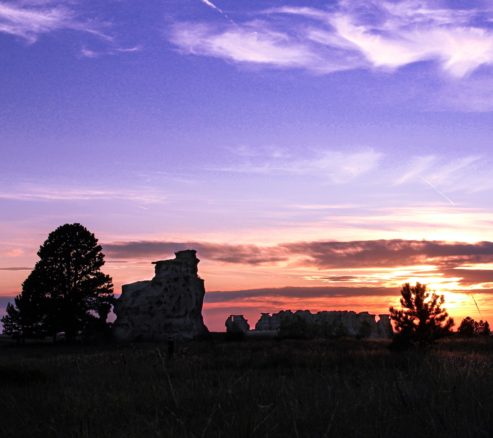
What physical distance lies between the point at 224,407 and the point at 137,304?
4133 cm

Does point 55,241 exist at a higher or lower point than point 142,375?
higher

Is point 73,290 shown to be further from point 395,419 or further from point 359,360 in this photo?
point 395,419

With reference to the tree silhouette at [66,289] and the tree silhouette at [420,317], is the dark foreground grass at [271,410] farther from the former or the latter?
the tree silhouette at [66,289]

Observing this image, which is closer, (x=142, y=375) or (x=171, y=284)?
(x=142, y=375)

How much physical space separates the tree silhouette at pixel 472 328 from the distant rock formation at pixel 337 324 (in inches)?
344

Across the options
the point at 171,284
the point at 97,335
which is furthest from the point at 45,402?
the point at 171,284

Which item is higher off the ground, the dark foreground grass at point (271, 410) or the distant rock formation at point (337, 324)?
the dark foreground grass at point (271, 410)

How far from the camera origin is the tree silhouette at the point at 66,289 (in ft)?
140

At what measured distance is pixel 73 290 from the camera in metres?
43.2

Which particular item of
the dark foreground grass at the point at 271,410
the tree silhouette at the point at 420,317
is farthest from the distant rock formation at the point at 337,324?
the dark foreground grass at the point at 271,410

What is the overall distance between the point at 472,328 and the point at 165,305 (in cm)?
2182

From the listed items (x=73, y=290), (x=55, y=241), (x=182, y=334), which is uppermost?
(x=55, y=241)

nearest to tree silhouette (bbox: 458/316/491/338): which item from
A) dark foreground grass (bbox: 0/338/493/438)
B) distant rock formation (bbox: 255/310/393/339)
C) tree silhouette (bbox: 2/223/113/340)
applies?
distant rock formation (bbox: 255/310/393/339)

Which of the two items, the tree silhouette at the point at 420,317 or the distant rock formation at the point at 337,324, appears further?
the distant rock formation at the point at 337,324
